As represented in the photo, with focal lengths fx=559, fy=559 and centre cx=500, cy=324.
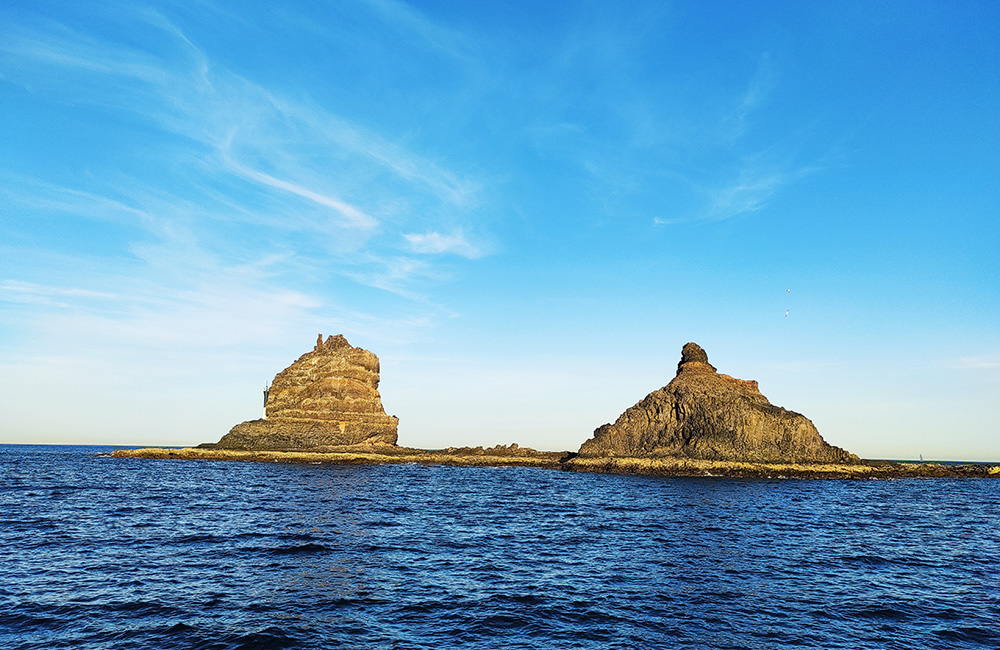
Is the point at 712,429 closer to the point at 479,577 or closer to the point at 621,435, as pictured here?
the point at 621,435

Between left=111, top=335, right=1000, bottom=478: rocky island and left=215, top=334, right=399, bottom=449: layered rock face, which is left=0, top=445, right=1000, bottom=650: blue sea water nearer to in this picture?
left=111, top=335, right=1000, bottom=478: rocky island

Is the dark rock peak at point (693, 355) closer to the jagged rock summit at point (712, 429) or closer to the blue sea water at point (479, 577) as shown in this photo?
the jagged rock summit at point (712, 429)

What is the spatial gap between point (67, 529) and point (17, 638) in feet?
67.8

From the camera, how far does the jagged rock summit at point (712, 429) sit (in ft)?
375

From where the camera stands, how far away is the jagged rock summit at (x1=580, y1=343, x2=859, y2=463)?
375ft

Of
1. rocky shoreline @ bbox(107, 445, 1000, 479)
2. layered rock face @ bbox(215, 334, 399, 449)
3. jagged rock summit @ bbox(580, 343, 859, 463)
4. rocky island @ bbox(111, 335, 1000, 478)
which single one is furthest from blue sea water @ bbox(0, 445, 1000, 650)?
layered rock face @ bbox(215, 334, 399, 449)

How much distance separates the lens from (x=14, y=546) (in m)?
27.2

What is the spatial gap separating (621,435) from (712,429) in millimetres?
19981

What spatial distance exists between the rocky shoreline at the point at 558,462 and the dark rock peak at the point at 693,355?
3240cm

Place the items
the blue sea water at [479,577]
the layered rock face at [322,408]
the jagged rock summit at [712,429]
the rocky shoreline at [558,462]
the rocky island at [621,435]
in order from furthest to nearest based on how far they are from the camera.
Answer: the layered rock face at [322,408]
the jagged rock summit at [712,429]
the rocky island at [621,435]
the rocky shoreline at [558,462]
the blue sea water at [479,577]

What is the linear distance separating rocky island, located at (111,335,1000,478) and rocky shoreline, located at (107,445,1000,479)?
0.93 feet

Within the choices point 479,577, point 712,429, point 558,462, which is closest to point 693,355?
point 712,429

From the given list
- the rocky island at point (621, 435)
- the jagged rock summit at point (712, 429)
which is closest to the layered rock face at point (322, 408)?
the rocky island at point (621, 435)

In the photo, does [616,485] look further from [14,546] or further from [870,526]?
[14,546]
